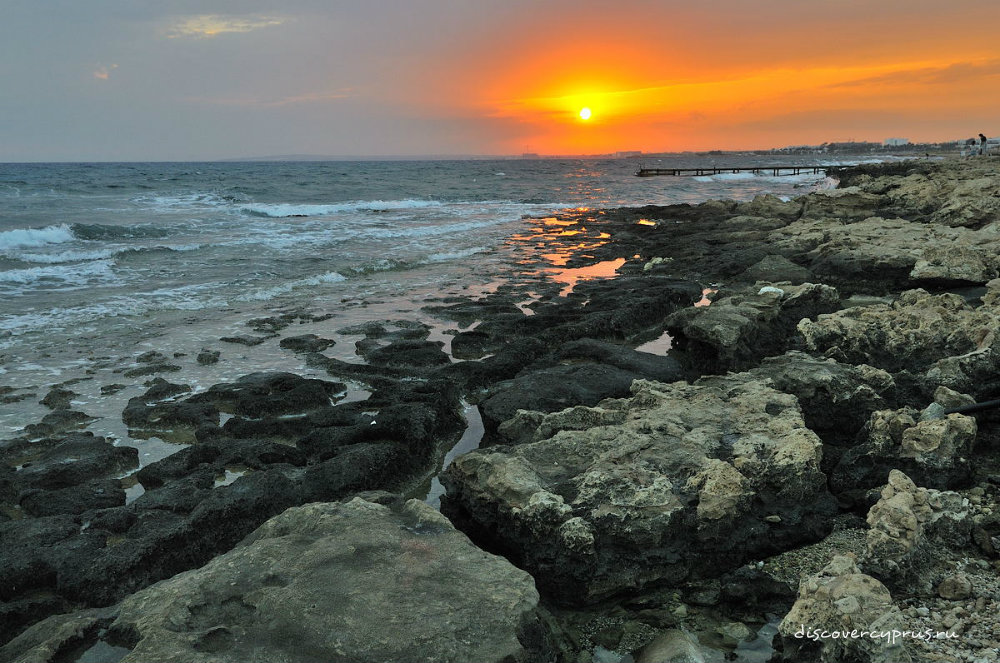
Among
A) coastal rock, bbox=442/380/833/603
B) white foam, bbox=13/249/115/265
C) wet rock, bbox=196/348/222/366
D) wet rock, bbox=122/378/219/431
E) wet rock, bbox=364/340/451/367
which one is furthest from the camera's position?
white foam, bbox=13/249/115/265

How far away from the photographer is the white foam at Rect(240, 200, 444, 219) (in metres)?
33.2

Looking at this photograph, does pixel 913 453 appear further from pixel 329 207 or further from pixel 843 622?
pixel 329 207

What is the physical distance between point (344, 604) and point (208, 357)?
700 cm

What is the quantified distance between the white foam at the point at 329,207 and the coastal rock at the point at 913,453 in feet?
104

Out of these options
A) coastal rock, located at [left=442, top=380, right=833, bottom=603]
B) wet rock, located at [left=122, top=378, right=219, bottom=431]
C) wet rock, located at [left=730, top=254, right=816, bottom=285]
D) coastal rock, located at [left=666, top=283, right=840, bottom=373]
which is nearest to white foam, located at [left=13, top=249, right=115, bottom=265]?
wet rock, located at [left=122, top=378, right=219, bottom=431]

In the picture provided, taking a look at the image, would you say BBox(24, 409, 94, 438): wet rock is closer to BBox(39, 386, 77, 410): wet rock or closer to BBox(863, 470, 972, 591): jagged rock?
BBox(39, 386, 77, 410): wet rock

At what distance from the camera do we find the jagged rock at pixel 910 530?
338cm

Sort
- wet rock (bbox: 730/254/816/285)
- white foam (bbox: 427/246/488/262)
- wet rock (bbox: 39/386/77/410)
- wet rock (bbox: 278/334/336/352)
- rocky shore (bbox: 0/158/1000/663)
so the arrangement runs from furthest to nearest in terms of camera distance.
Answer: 1. white foam (bbox: 427/246/488/262)
2. wet rock (bbox: 730/254/816/285)
3. wet rock (bbox: 278/334/336/352)
4. wet rock (bbox: 39/386/77/410)
5. rocky shore (bbox: 0/158/1000/663)

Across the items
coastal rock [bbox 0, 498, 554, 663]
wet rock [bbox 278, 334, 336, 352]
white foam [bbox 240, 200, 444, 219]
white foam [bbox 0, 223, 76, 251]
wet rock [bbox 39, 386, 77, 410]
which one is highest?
white foam [bbox 240, 200, 444, 219]

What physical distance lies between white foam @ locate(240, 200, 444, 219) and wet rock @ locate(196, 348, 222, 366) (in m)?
24.8

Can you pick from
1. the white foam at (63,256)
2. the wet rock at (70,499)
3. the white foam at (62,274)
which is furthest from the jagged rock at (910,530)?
the white foam at (63,256)

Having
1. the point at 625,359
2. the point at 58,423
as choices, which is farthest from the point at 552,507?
the point at 58,423

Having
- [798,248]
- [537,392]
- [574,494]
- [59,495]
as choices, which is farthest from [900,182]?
[59,495]

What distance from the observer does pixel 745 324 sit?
7449 mm
